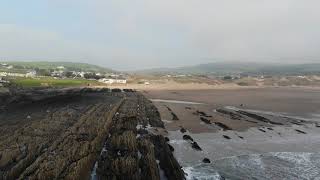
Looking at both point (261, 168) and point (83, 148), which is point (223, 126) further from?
point (83, 148)

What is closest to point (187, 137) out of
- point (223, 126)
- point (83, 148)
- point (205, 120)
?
point (223, 126)

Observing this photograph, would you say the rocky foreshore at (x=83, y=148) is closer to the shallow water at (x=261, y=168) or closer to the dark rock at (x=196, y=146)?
the shallow water at (x=261, y=168)

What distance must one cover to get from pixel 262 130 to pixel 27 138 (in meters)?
20.7

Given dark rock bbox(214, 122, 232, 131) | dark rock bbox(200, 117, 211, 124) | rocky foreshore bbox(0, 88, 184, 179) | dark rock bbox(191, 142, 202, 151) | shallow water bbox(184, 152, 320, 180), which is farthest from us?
dark rock bbox(200, 117, 211, 124)

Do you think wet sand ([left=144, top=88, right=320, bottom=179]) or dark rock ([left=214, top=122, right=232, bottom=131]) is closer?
wet sand ([left=144, top=88, right=320, bottom=179])

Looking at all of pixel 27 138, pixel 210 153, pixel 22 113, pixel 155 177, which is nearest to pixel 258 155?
pixel 210 153

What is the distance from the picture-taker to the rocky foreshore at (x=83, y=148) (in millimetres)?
18797

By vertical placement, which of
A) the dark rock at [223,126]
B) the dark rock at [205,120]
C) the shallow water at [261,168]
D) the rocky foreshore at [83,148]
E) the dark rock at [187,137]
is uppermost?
the rocky foreshore at [83,148]

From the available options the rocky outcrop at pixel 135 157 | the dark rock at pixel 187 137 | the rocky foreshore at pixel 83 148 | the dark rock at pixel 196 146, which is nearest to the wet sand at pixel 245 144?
the dark rock at pixel 187 137

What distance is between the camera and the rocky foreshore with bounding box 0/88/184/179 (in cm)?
1880

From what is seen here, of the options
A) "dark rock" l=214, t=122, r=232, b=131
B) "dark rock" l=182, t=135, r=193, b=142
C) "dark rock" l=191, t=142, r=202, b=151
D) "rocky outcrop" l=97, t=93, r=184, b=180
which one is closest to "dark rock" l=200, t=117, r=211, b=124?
"dark rock" l=214, t=122, r=232, b=131

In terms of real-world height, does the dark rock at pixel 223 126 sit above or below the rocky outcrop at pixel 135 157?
below

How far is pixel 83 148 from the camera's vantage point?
2355cm

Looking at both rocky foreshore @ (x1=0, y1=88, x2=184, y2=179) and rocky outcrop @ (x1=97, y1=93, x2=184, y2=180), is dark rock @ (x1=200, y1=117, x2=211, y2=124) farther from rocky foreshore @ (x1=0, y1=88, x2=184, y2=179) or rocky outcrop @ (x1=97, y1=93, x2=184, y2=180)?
rocky outcrop @ (x1=97, y1=93, x2=184, y2=180)
